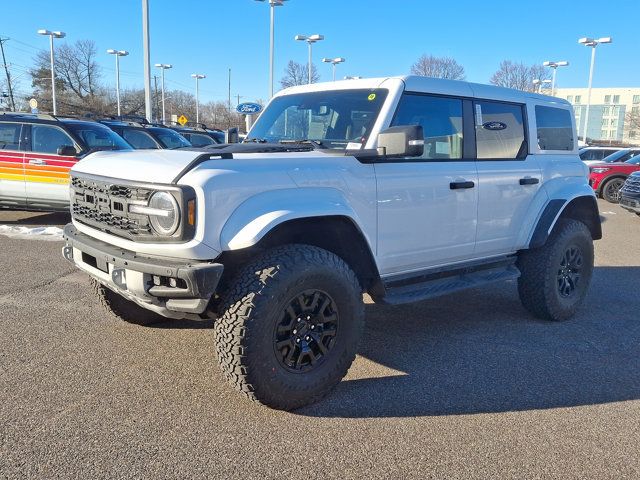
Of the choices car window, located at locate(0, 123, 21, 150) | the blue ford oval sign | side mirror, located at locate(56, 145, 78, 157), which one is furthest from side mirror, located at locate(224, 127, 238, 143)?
the blue ford oval sign

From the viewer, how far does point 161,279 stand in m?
3.10

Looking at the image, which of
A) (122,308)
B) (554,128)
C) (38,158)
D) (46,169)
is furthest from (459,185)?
(38,158)

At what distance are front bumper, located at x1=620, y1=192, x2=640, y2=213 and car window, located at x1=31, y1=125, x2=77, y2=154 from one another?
11242 mm

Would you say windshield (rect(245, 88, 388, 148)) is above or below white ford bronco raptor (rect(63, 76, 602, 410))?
above

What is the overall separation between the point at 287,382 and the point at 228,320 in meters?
0.52

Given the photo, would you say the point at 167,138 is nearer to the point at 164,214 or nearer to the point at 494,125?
the point at 494,125

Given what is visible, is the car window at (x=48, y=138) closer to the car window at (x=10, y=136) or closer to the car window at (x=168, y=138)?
the car window at (x=10, y=136)

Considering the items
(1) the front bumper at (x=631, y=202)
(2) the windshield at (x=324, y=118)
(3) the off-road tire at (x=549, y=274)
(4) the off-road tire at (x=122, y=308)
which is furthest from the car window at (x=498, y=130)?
(1) the front bumper at (x=631, y=202)

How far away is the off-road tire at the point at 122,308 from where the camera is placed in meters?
4.35

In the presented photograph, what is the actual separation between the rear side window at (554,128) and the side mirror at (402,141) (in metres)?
2.19

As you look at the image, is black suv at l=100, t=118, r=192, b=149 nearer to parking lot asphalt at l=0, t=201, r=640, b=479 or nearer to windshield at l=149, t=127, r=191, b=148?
windshield at l=149, t=127, r=191, b=148

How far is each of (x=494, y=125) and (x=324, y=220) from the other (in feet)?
6.85

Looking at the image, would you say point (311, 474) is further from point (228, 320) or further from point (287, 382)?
point (228, 320)

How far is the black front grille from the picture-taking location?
3.17m
